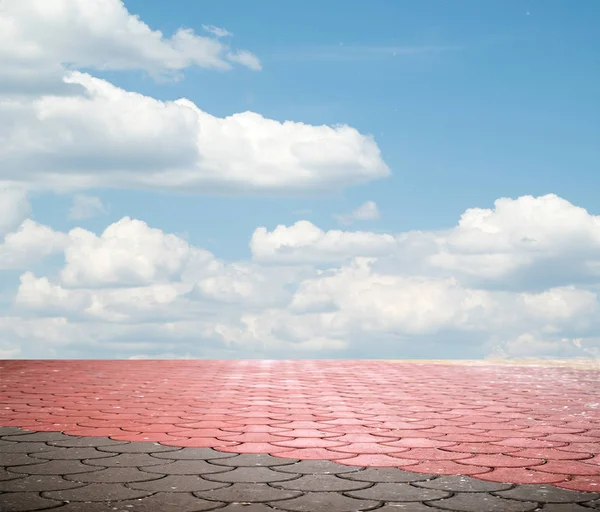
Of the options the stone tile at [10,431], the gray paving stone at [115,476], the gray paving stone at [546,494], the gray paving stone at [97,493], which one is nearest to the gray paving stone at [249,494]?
the gray paving stone at [97,493]

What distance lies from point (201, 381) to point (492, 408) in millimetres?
2797

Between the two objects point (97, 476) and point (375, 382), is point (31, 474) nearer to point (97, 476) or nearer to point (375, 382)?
point (97, 476)

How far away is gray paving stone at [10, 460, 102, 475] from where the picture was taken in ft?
8.22

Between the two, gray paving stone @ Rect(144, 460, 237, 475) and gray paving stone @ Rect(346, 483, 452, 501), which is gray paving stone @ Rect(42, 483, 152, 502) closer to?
gray paving stone @ Rect(144, 460, 237, 475)

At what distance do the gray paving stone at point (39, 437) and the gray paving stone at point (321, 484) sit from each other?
1381mm

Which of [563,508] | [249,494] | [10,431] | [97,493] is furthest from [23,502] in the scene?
[563,508]

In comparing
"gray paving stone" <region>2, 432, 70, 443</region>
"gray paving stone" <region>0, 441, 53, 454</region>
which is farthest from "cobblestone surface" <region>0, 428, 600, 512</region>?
"gray paving stone" <region>2, 432, 70, 443</region>

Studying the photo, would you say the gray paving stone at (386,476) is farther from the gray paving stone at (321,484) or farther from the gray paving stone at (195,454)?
the gray paving stone at (195,454)

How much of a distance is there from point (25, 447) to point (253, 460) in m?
1.08

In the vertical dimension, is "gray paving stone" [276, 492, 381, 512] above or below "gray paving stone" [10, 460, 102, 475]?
below

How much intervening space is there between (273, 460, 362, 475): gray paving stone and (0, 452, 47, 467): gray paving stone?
3.29 feet

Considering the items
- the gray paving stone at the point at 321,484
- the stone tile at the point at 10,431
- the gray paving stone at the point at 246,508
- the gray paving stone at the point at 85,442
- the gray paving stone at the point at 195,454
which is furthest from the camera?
the stone tile at the point at 10,431

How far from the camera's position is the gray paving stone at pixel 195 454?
8.95ft

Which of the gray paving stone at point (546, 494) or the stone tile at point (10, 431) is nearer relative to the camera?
the gray paving stone at point (546, 494)
